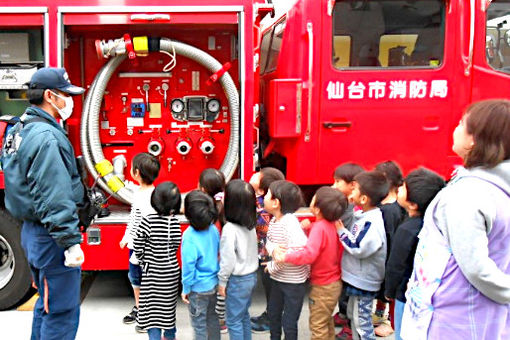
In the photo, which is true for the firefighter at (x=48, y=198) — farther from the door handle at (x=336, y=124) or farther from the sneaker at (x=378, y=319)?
the sneaker at (x=378, y=319)

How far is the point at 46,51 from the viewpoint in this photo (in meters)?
3.90

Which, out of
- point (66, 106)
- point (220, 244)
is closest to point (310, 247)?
point (220, 244)

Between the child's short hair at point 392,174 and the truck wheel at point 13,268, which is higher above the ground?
the child's short hair at point 392,174

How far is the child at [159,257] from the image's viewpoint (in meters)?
3.22

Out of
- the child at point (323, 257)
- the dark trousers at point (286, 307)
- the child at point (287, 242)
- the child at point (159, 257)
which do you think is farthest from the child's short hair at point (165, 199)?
the dark trousers at point (286, 307)

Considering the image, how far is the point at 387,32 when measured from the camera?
4.18m

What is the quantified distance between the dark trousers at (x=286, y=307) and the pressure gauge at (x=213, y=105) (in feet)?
5.81

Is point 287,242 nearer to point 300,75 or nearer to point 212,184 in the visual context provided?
point 212,184

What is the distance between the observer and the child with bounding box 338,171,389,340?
314 cm

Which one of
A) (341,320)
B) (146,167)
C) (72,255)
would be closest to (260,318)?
(341,320)

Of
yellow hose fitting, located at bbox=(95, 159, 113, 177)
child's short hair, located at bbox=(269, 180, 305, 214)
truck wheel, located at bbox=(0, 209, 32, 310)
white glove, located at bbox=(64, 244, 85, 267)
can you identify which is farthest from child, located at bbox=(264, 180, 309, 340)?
truck wheel, located at bbox=(0, 209, 32, 310)

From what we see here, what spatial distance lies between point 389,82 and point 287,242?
1777mm

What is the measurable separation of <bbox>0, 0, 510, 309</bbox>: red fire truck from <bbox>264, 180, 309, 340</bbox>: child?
3.11 ft

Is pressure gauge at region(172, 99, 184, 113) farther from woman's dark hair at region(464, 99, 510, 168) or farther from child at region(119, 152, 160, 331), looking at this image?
woman's dark hair at region(464, 99, 510, 168)
